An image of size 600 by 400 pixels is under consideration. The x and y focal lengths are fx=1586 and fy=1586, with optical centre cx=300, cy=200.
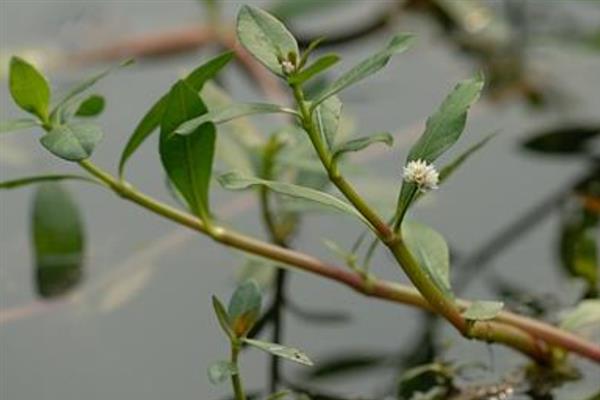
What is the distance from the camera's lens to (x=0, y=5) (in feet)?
5.85

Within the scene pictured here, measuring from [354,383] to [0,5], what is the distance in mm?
826

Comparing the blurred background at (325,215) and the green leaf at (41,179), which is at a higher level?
the green leaf at (41,179)

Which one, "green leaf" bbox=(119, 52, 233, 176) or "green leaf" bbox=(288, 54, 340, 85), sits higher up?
"green leaf" bbox=(288, 54, 340, 85)

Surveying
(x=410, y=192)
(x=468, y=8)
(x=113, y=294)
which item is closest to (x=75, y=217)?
(x=113, y=294)

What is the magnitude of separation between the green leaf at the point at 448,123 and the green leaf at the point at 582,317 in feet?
0.87

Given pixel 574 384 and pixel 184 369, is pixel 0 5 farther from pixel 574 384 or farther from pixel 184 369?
pixel 574 384

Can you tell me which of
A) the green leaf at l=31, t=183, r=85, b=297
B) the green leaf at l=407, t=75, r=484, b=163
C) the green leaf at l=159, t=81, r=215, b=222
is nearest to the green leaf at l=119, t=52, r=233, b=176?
the green leaf at l=159, t=81, r=215, b=222

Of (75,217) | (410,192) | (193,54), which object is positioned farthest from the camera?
(193,54)

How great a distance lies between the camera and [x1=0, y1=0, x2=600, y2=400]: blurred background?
3.83 ft

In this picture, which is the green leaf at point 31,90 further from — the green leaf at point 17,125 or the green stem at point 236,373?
the green stem at point 236,373

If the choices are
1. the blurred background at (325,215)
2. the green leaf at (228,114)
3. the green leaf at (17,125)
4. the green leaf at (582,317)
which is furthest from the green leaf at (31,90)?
the green leaf at (582,317)

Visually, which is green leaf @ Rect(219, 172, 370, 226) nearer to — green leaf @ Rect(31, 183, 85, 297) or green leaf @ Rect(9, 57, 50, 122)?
green leaf @ Rect(9, 57, 50, 122)

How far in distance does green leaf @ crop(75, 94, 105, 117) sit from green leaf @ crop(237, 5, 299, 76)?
0.16 meters

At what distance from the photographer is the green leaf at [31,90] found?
101 centimetres
